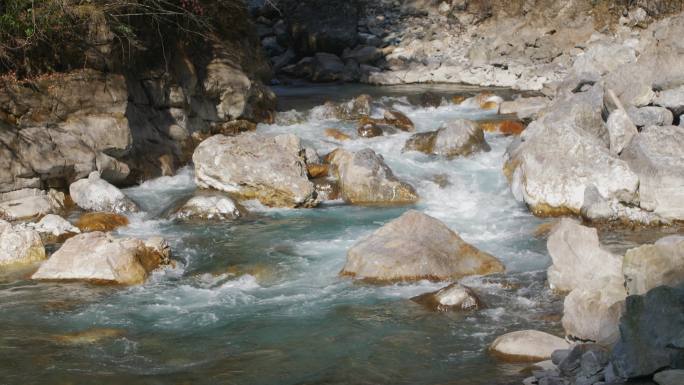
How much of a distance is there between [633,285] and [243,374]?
3.20 metres

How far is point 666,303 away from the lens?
18.2ft

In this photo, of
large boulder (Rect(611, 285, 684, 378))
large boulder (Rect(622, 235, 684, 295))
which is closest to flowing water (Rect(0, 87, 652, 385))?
large boulder (Rect(611, 285, 684, 378))

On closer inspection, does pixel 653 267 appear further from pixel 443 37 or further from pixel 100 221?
pixel 443 37

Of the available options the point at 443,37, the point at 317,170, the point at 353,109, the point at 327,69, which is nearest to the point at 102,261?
Result: the point at 317,170

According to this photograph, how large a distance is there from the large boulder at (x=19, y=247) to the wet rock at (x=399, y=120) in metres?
8.93

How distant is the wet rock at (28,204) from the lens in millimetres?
11648

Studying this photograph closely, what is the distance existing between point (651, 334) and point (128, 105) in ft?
36.1

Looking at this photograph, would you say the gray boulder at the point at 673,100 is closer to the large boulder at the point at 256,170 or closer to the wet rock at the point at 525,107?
the wet rock at the point at 525,107

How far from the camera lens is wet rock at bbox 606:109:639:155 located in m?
12.4

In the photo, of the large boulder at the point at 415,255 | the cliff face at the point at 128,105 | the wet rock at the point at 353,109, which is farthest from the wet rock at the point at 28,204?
the wet rock at the point at 353,109

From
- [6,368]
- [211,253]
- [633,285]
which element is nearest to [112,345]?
[6,368]

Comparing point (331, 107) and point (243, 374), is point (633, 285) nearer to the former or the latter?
point (243, 374)

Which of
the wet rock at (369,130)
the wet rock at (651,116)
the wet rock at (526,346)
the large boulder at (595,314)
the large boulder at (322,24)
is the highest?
the large boulder at (322,24)

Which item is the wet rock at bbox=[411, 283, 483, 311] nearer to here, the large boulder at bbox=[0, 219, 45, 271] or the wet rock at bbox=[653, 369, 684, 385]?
the wet rock at bbox=[653, 369, 684, 385]
